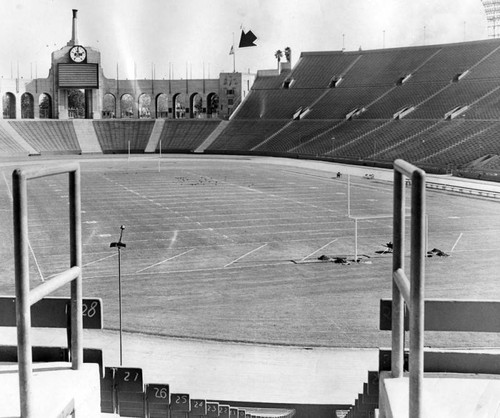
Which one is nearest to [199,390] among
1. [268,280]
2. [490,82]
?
[268,280]

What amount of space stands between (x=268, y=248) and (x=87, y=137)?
292ft

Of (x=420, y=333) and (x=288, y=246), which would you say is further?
(x=288, y=246)

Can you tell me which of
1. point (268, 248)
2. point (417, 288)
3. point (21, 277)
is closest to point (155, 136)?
point (268, 248)

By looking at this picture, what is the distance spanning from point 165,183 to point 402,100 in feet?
151

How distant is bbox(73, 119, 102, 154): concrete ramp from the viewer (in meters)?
119

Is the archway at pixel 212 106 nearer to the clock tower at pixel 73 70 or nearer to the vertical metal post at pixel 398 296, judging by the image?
the clock tower at pixel 73 70

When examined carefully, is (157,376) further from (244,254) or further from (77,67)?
(77,67)

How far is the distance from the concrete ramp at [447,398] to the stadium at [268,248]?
0.8 inches

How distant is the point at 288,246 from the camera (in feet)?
128

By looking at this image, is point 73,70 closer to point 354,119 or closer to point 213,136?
point 213,136

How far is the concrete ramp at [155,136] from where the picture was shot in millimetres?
121688

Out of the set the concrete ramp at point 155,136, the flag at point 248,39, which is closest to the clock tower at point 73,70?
the concrete ramp at point 155,136

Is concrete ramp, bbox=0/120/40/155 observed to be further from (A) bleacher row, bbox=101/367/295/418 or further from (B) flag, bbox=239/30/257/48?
(A) bleacher row, bbox=101/367/295/418

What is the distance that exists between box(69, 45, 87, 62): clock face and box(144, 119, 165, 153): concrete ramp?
55.0ft
